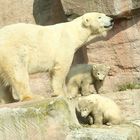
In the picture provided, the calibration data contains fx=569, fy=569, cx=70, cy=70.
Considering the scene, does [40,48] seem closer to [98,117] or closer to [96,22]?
[96,22]

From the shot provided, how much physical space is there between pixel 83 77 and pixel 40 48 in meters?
1.75

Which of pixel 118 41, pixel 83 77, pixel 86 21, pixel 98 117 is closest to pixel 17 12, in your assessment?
pixel 118 41

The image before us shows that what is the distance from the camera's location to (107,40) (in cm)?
1158

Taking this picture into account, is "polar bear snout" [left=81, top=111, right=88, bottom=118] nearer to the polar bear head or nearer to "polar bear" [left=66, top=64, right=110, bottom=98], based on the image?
the polar bear head

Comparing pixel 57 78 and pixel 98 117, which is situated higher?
pixel 57 78

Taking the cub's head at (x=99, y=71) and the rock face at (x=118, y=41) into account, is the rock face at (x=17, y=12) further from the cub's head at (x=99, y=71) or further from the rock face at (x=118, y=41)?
the cub's head at (x=99, y=71)

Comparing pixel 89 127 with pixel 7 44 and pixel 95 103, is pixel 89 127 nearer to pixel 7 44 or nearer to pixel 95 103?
pixel 95 103

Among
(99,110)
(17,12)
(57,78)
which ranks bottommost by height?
(99,110)

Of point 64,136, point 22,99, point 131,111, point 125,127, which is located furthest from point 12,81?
point 131,111

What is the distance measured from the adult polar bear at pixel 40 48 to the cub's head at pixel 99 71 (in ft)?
2.94

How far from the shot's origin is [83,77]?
35.2 feet

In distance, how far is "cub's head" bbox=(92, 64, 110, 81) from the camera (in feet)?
35.1

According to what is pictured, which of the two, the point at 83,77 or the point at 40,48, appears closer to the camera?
the point at 40,48

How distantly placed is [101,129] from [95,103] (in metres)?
0.82
